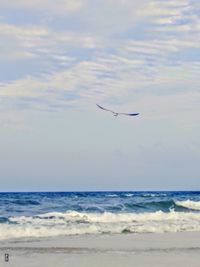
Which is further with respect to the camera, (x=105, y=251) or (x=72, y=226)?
(x=72, y=226)

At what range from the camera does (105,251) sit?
Result: 13.2 meters

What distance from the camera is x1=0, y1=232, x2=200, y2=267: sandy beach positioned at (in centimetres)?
1145

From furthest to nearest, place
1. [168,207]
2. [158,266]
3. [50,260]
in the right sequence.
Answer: [168,207]
[50,260]
[158,266]

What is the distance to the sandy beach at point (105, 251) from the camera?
11445 millimetres

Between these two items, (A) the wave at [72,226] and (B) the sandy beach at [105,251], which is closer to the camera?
(B) the sandy beach at [105,251]

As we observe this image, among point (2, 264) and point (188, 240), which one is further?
point (188, 240)

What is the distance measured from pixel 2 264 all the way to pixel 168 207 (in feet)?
82.2

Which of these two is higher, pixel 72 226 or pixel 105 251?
pixel 72 226

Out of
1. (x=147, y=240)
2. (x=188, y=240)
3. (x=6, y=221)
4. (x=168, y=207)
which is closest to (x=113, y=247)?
(x=147, y=240)

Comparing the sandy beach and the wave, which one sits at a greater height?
the wave

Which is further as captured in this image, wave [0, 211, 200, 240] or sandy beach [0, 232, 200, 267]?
wave [0, 211, 200, 240]

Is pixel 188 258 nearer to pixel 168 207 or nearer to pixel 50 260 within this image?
pixel 50 260

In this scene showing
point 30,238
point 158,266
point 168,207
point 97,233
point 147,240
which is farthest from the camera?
point 168,207

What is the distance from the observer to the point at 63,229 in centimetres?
1941
